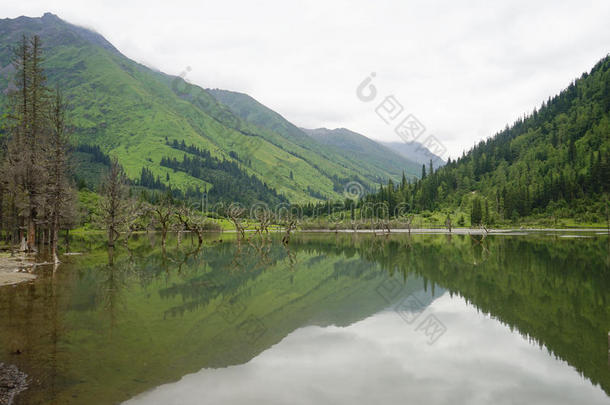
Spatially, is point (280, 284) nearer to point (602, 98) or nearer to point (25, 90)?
point (25, 90)

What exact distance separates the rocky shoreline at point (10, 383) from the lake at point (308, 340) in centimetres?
24

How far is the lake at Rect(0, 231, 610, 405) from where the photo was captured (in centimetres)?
978

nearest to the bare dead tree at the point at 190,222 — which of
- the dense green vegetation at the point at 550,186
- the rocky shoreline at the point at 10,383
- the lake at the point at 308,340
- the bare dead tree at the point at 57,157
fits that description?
the bare dead tree at the point at 57,157

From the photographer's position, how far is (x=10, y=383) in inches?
370

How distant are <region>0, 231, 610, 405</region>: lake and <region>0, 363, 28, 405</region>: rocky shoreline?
0.80ft

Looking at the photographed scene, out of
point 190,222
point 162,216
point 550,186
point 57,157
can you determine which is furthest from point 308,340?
point 550,186

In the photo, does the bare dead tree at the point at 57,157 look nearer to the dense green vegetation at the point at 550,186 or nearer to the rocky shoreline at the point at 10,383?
the rocky shoreline at the point at 10,383

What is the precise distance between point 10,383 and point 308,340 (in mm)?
9337

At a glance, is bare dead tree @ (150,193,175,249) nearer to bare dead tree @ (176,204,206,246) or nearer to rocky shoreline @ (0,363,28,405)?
bare dead tree @ (176,204,206,246)

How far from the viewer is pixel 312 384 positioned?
10.3 meters

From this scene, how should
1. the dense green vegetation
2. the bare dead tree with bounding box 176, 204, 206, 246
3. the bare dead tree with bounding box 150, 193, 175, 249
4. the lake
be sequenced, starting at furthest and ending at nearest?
the dense green vegetation
the bare dead tree with bounding box 176, 204, 206, 246
the bare dead tree with bounding box 150, 193, 175, 249
the lake

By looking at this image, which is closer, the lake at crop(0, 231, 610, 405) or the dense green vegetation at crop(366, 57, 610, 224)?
the lake at crop(0, 231, 610, 405)

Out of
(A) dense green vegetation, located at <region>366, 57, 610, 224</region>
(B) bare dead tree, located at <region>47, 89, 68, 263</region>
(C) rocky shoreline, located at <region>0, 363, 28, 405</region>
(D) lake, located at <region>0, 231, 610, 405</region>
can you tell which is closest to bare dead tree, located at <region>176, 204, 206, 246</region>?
(B) bare dead tree, located at <region>47, 89, 68, 263</region>

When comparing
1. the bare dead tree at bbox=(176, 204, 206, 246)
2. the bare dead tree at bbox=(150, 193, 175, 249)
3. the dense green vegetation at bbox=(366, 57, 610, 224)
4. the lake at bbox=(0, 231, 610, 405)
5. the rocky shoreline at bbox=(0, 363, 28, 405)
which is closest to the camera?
the rocky shoreline at bbox=(0, 363, 28, 405)
